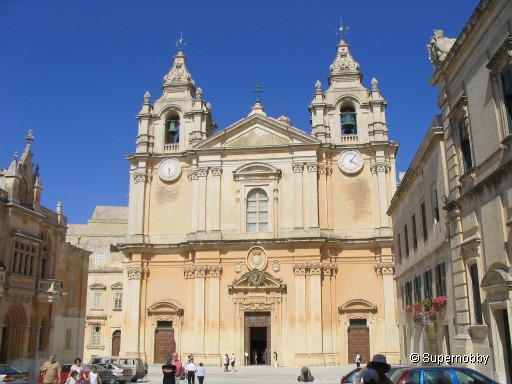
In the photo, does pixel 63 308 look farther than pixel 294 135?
No

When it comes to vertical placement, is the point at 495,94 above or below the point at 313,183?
below

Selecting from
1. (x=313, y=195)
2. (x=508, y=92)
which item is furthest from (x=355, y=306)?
(x=508, y=92)

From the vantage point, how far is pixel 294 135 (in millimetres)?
38500

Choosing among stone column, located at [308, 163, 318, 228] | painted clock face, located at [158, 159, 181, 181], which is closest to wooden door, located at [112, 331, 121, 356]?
painted clock face, located at [158, 159, 181, 181]

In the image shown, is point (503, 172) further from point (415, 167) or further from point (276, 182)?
point (276, 182)

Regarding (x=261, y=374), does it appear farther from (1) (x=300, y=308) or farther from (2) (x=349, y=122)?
(2) (x=349, y=122)

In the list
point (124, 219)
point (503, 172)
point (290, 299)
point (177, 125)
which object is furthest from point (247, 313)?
point (124, 219)

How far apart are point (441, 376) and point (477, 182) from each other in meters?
5.98

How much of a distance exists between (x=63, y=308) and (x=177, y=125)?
16.3 m

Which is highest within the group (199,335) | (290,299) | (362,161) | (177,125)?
(177,125)

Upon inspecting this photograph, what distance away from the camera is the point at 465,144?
1562 cm

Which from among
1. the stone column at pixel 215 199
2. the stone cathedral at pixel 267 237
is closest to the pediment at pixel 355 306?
the stone cathedral at pixel 267 237

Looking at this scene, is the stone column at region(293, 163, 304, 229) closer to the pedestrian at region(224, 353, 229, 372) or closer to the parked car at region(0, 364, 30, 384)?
the pedestrian at region(224, 353, 229, 372)

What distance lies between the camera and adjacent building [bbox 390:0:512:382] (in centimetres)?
1277
